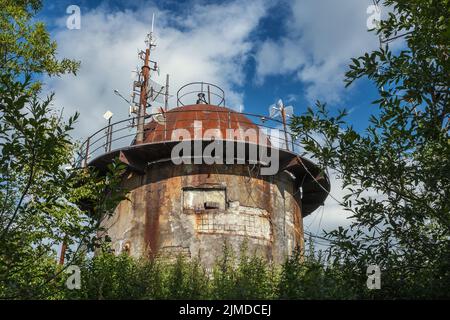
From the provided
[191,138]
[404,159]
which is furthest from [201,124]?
[404,159]

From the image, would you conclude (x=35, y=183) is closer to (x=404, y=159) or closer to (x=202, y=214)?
(x=202, y=214)

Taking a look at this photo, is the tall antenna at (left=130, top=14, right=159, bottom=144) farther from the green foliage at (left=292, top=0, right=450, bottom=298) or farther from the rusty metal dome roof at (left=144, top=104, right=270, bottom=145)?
the green foliage at (left=292, top=0, right=450, bottom=298)

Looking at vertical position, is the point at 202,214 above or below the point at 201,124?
below

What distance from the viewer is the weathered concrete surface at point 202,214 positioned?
13609mm

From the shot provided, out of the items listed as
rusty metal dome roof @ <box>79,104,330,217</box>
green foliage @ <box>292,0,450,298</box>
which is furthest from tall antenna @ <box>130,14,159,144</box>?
green foliage @ <box>292,0,450,298</box>

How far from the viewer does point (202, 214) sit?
13.8 m

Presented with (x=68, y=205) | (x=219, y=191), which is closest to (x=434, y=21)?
(x=219, y=191)

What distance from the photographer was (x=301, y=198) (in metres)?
17.0

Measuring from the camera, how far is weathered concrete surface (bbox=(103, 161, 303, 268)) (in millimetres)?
13609

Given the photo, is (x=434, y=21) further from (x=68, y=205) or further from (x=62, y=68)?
(x=68, y=205)

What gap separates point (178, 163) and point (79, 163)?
381 cm

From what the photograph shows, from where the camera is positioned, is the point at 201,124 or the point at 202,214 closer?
the point at 202,214

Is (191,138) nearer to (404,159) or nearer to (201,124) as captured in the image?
(201,124)
